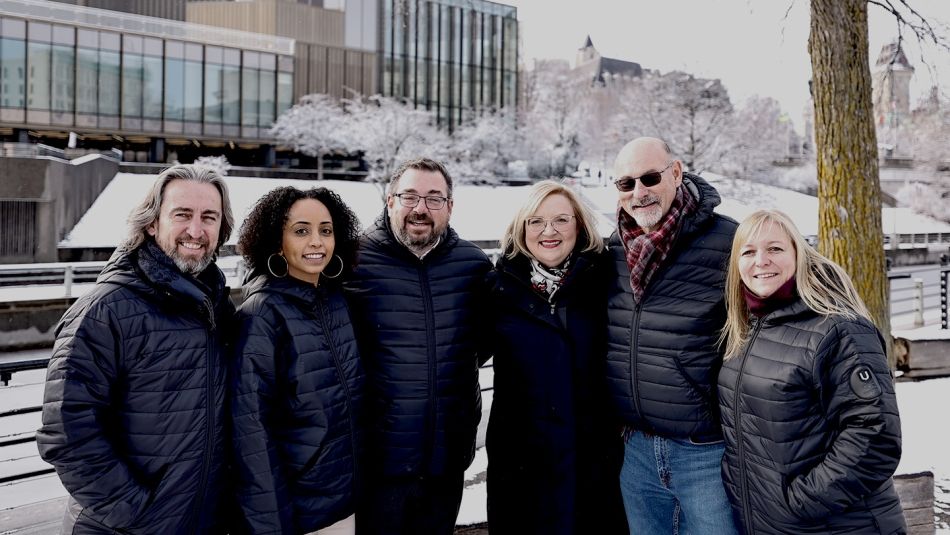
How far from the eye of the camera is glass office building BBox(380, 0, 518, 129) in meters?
56.8

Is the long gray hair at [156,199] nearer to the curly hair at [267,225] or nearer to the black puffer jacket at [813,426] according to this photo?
the curly hair at [267,225]

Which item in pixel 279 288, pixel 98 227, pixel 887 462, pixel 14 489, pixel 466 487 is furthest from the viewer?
pixel 98 227

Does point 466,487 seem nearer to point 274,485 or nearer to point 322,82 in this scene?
point 274,485

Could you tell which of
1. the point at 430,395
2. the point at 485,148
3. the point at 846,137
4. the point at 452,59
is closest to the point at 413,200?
the point at 430,395

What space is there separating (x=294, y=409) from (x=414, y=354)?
66cm

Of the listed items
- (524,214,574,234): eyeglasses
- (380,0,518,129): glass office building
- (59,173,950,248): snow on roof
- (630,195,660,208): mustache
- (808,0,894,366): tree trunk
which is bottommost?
(524,214,574,234): eyeglasses

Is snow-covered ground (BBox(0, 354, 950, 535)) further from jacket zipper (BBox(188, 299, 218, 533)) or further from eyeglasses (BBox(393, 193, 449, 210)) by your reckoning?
eyeglasses (BBox(393, 193, 449, 210))

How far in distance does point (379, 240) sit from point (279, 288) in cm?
68

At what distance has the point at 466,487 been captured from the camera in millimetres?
4770

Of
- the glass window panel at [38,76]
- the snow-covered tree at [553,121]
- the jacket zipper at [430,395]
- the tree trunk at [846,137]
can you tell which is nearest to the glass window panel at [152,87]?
Result: the glass window panel at [38,76]

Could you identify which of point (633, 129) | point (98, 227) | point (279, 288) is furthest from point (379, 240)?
point (633, 129)

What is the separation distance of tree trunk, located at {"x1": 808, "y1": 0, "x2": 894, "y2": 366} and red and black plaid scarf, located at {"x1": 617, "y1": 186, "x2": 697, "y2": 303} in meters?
3.42

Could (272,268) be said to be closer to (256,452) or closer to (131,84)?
(256,452)

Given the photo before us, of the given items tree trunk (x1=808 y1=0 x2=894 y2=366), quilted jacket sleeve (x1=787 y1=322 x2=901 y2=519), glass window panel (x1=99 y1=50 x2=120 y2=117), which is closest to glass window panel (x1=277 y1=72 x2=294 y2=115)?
glass window panel (x1=99 y1=50 x2=120 y2=117)
